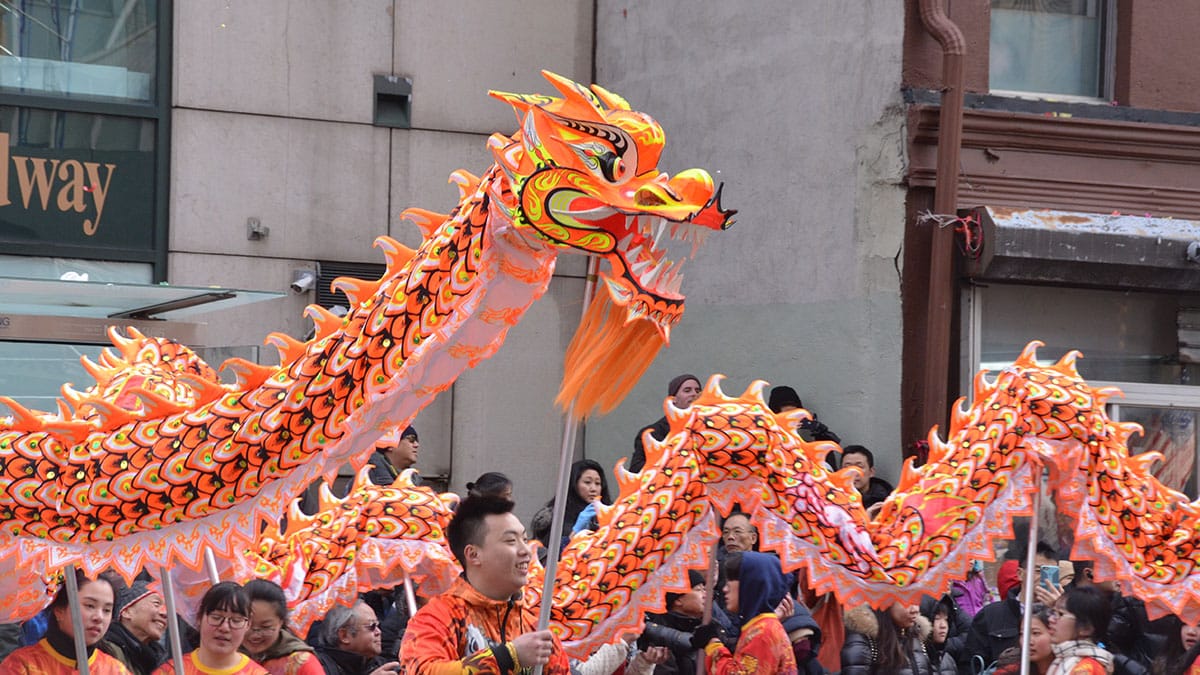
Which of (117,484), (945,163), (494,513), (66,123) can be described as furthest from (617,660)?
(66,123)

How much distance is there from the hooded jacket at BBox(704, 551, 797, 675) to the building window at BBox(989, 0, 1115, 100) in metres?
5.26

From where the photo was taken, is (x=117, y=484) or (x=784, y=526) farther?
(x=784, y=526)

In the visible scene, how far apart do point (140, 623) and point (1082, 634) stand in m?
3.41

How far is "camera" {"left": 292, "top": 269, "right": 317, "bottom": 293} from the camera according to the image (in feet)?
34.8

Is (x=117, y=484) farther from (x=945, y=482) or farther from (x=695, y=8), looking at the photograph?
(x=695, y=8)

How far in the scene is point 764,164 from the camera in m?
10.8

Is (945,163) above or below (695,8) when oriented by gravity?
below

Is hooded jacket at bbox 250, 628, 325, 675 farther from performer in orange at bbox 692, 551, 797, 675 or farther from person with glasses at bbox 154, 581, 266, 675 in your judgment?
performer in orange at bbox 692, 551, 797, 675

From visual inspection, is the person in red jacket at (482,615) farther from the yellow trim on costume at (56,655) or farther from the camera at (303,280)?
the camera at (303,280)

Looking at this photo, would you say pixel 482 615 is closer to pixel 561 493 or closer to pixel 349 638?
pixel 561 493

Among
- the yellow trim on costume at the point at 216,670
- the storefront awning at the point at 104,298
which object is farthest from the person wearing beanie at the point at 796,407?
the yellow trim on costume at the point at 216,670

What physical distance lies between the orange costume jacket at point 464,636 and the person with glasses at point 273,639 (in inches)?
39.0

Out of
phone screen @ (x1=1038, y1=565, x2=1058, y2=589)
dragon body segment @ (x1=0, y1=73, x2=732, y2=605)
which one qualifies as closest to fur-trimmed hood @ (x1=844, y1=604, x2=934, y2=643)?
phone screen @ (x1=1038, y1=565, x2=1058, y2=589)

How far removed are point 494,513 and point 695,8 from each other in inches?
269
